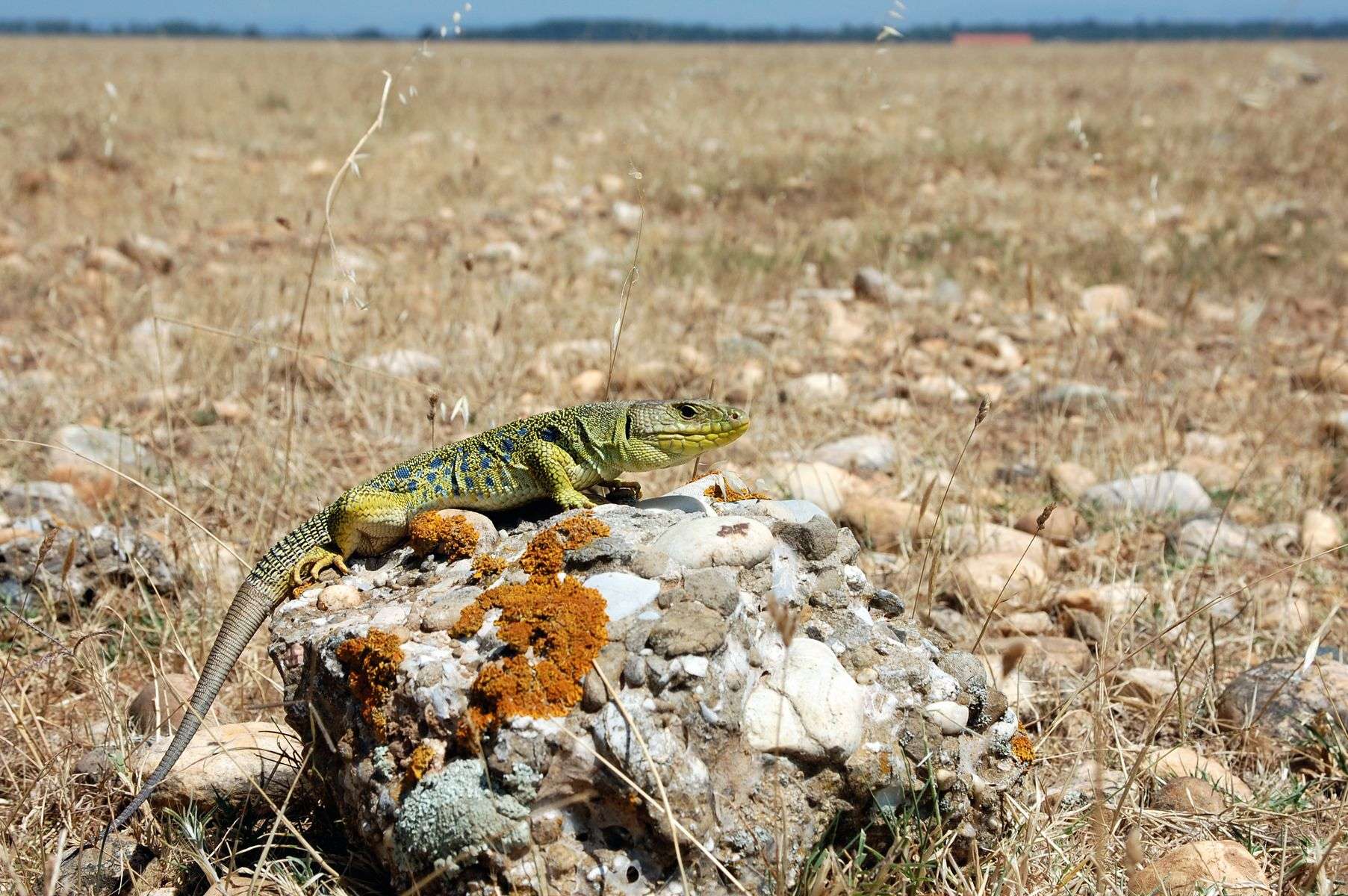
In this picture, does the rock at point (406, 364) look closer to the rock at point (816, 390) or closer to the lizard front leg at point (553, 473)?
the rock at point (816, 390)

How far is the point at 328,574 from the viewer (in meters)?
3.21

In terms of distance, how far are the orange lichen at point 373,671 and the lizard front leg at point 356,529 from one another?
592 mm

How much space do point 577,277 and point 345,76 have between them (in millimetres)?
19047

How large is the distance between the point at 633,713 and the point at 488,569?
69 centimetres

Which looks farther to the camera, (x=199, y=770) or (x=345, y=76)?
(x=345, y=76)

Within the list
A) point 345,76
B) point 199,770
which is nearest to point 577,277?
point 199,770

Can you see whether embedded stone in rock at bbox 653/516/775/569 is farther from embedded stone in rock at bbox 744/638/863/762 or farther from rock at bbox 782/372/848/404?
rock at bbox 782/372/848/404

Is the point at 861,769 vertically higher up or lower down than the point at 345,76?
lower down

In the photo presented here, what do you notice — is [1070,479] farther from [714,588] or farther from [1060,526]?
[714,588]

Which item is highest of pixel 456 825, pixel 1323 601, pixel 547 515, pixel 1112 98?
pixel 1112 98

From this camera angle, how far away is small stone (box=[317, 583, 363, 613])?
299 cm

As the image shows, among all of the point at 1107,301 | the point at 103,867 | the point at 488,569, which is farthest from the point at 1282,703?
the point at 1107,301

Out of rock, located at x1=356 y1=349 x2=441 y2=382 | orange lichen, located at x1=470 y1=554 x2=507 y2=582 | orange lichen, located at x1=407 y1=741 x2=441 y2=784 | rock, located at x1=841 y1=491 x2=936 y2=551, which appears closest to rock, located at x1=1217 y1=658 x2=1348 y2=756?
rock, located at x1=841 y1=491 x2=936 y2=551

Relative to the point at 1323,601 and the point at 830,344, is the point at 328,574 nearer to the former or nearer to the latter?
the point at 1323,601
